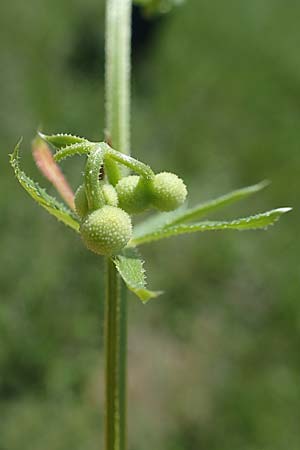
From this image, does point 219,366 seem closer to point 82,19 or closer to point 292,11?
point 82,19

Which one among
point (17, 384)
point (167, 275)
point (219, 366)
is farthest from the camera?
point (167, 275)

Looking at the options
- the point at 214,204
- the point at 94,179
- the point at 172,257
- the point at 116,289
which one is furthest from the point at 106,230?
the point at 172,257

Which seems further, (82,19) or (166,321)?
(82,19)

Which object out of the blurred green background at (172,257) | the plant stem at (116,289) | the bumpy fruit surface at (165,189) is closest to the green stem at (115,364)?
the plant stem at (116,289)

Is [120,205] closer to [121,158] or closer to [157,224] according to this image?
[121,158]

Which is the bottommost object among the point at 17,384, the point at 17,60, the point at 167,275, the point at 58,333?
the point at 17,384

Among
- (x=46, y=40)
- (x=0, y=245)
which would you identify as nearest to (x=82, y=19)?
(x=46, y=40)
